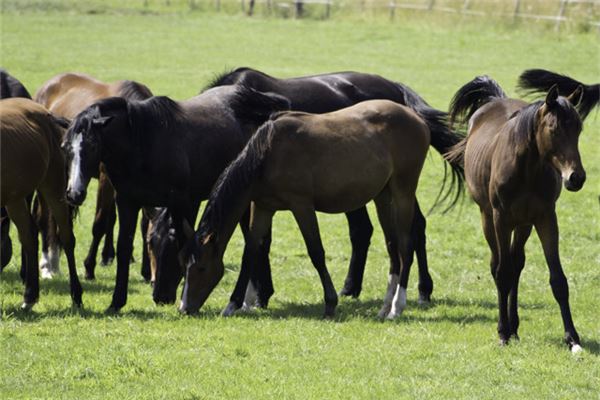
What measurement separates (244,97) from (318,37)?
2766 cm

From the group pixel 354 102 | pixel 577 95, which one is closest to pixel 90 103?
pixel 354 102

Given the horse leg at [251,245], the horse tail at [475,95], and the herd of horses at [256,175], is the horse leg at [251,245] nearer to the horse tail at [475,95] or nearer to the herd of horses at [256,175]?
the herd of horses at [256,175]

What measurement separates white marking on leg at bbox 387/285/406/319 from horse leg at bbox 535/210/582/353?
1846 millimetres

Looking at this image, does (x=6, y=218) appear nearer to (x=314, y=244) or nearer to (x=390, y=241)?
(x=314, y=244)

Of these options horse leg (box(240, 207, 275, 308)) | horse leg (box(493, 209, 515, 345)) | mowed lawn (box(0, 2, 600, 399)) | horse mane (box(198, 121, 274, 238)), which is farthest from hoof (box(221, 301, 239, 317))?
horse leg (box(493, 209, 515, 345))

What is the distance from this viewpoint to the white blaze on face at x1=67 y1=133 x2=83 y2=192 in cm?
883

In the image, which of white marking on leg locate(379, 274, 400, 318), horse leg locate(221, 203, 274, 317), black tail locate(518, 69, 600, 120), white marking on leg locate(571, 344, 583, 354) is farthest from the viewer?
white marking on leg locate(379, 274, 400, 318)

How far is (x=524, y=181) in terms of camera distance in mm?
8211

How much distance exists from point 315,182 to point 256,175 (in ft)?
1.86

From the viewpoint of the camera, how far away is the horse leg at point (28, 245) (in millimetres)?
9617

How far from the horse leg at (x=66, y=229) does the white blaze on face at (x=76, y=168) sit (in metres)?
1.06

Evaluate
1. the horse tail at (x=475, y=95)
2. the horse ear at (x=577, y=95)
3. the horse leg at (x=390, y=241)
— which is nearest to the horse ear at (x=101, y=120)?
the horse leg at (x=390, y=241)

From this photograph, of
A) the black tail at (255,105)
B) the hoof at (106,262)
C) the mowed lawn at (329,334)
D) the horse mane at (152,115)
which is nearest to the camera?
the mowed lawn at (329,334)

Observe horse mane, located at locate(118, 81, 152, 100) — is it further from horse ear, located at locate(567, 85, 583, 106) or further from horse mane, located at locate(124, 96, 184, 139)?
horse ear, located at locate(567, 85, 583, 106)
